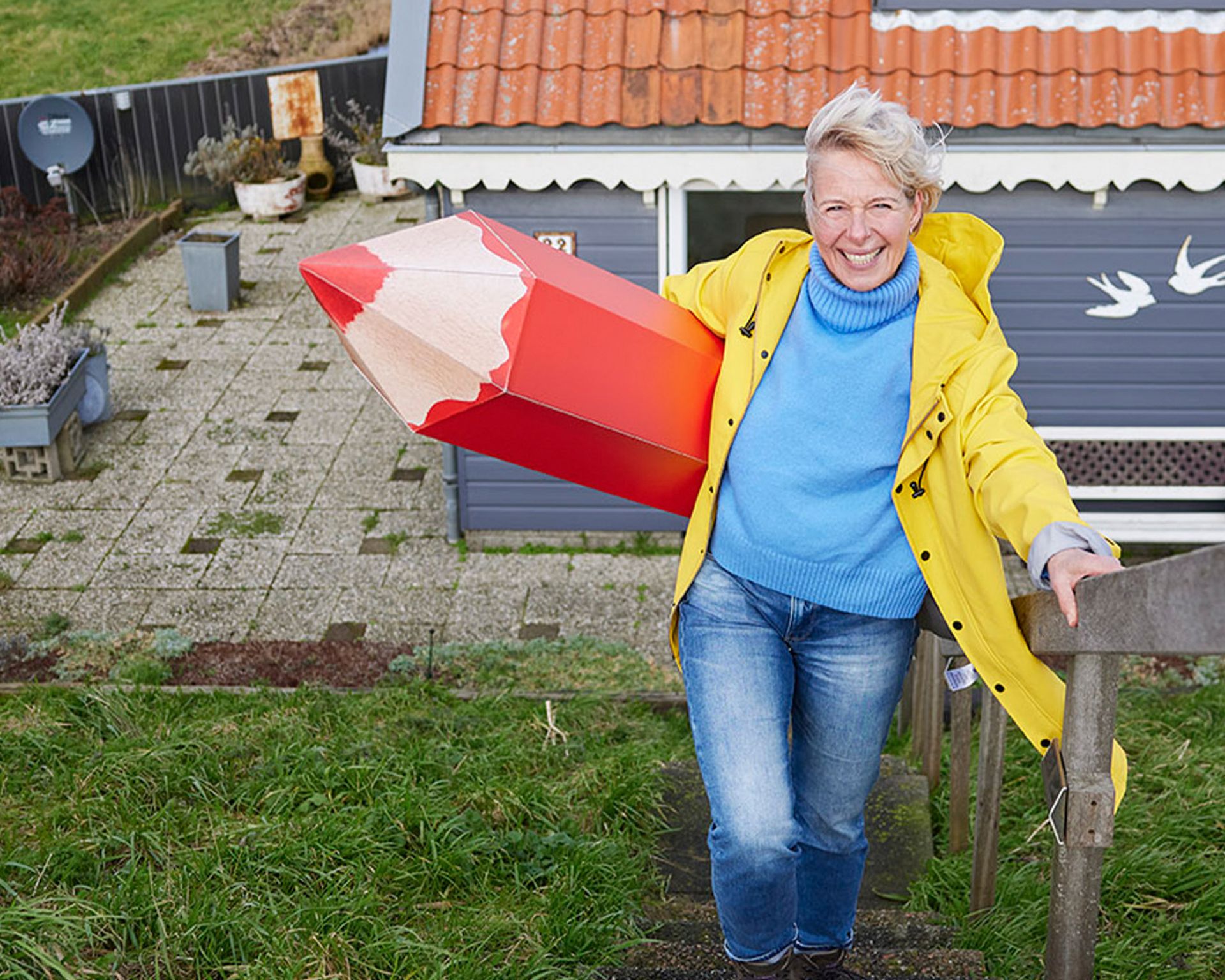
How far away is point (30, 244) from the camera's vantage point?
1291cm

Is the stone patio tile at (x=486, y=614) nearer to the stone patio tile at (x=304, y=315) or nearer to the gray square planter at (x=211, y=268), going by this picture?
the stone patio tile at (x=304, y=315)

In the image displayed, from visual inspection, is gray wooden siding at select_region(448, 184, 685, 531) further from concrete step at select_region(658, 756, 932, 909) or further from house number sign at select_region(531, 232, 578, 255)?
concrete step at select_region(658, 756, 932, 909)

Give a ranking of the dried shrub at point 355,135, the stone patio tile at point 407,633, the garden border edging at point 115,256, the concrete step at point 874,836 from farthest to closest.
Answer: the dried shrub at point 355,135, the garden border edging at point 115,256, the stone patio tile at point 407,633, the concrete step at point 874,836

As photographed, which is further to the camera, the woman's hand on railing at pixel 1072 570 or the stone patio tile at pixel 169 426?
the stone patio tile at pixel 169 426

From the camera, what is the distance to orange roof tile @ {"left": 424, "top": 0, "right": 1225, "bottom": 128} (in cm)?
746

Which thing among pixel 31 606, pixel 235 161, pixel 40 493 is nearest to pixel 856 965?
pixel 31 606

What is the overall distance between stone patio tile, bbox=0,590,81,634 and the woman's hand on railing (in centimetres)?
654

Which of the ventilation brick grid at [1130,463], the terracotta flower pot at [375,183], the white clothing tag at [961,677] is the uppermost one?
the white clothing tag at [961,677]

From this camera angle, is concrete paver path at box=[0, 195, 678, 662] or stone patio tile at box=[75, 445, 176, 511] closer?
concrete paver path at box=[0, 195, 678, 662]

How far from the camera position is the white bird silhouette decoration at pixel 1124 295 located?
818 cm

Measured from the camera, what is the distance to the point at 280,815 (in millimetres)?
4453

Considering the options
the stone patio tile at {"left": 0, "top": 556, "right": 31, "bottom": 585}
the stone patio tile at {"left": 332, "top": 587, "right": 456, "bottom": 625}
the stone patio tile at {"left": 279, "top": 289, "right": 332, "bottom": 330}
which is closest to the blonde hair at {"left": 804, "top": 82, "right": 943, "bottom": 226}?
the stone patio tile at {"left": 332, "top": 587, "right": 456, "bottom": 625}

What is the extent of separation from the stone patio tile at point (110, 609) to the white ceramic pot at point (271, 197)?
7.11m

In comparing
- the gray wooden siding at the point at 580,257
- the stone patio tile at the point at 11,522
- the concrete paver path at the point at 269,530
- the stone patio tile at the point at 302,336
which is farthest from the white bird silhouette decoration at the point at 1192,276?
the stone patio tile at the point at 11,522
